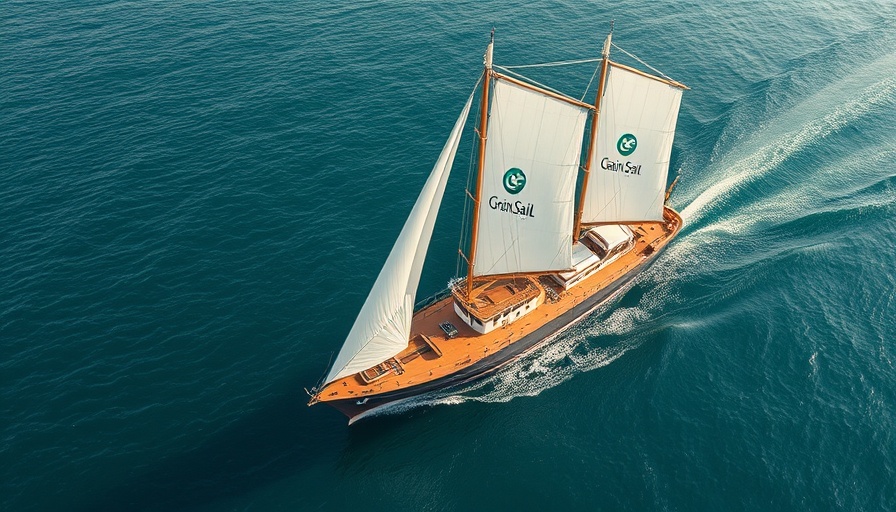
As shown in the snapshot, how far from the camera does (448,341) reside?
5353 centimetres

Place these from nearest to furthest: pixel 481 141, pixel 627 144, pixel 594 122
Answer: pixel 481 141
pixel 594 122
pixel 627 144

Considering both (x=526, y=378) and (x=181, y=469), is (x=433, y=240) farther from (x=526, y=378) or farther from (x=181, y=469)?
(x=181, y=469)

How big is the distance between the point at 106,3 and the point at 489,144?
296ft

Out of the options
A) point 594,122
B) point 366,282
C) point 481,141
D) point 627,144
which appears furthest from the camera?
point 366,282

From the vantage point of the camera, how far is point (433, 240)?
67.5m

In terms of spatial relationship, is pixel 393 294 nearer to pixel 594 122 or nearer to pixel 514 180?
pixel 514 180

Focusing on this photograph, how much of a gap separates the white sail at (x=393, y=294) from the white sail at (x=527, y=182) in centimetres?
443

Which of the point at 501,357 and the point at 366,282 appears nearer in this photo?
the point at 501,357

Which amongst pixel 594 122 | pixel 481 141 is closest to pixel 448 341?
pixel 481 141

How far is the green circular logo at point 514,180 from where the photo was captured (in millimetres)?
50250

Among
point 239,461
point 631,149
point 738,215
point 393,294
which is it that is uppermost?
point 631,149

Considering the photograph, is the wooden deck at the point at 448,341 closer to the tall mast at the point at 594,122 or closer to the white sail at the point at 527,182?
the white sail at the point at 527,182

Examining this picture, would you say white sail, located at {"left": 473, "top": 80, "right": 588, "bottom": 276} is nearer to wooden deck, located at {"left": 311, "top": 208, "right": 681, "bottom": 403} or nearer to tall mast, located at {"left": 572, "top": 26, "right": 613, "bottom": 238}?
wooden deck, located at {"left": 311, "top": 208, "right": 681, "bottom": 403}

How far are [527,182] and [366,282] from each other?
20639 millimetres
